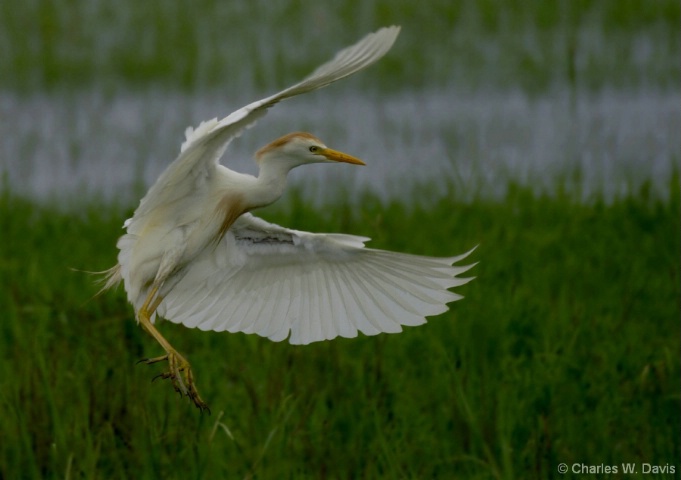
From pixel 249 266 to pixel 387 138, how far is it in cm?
442

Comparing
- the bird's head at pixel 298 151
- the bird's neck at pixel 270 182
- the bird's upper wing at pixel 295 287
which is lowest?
the bird's upper wing at pixel 295 287

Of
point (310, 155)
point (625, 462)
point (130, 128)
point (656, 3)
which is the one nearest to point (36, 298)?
point (310, 155)

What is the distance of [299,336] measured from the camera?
3492mm

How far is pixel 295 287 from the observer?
3.59m

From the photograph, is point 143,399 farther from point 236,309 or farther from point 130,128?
point 130,128

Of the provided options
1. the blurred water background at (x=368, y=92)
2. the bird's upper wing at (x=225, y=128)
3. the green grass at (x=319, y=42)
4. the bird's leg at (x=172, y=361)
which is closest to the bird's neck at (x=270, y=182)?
the bird's upper wing at (x=225, y=128)

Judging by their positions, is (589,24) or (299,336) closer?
(299,336)

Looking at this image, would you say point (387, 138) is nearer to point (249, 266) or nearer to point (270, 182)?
point (249, 266)

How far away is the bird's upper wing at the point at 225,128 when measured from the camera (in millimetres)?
2627

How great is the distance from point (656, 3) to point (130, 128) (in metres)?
4.92

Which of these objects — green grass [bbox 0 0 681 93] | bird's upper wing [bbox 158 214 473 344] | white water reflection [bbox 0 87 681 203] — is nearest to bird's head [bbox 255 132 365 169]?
bird's upper wing [bbox 158 214 473 344]

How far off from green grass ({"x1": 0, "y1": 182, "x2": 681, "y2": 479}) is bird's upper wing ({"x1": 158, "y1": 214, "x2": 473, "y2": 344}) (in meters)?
0.32

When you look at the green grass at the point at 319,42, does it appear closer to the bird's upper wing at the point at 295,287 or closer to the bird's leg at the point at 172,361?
the bird's upper wing at the point at 295,287

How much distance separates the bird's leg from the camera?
290 centimetres
